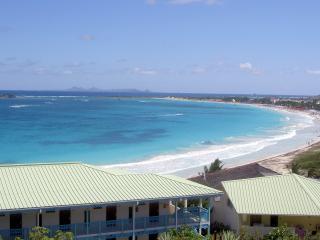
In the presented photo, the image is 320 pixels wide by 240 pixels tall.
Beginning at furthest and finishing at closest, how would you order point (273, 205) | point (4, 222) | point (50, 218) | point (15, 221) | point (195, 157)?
point (195, 157)
point (273, 205)
point (50, 218)
point (15, 221)
point (4, 222)

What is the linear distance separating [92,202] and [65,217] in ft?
6.27

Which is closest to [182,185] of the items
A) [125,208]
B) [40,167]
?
[125,208]

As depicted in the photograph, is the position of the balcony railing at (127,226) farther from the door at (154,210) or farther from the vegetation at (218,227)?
the vegetation at (218,227)

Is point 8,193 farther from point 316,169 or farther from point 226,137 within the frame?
point 226,137

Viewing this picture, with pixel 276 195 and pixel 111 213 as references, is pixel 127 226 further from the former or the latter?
pixel 276 195

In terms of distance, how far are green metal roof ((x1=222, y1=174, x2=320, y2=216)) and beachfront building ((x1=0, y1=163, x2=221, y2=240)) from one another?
210 cm

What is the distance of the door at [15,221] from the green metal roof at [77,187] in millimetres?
982

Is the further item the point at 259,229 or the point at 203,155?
the point at 203,155

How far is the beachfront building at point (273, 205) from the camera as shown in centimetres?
2409

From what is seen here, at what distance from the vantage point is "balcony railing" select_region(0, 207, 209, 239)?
70.3 ft

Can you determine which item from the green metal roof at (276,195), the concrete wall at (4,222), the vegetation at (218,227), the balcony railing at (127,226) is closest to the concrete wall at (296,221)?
the green metal roof at (276,195)

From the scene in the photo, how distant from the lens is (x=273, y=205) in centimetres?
2453

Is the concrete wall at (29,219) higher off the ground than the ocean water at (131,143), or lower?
higher

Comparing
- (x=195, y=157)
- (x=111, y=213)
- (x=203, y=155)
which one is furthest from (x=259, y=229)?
(x=203, y=155)
